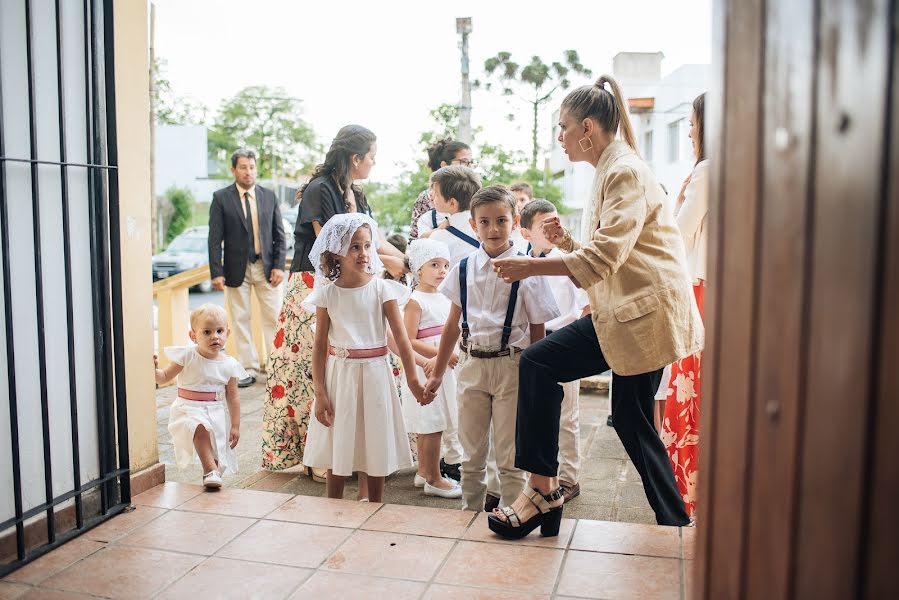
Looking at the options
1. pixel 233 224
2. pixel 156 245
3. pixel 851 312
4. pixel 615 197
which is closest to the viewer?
pixel 851 312

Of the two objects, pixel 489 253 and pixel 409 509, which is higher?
pixel 489 253

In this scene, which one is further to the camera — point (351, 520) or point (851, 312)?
point (351, 520)

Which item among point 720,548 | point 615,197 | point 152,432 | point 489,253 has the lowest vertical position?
point 152,432

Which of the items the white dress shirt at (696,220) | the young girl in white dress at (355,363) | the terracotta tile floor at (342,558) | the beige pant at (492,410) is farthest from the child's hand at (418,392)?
the white dress shirt at (696,220)

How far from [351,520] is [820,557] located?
2.21 metres

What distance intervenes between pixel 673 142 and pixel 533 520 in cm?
2324

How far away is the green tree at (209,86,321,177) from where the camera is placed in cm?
3684

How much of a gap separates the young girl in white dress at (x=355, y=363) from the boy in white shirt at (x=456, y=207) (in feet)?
2.24

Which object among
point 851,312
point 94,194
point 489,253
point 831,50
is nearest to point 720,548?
point 851,312

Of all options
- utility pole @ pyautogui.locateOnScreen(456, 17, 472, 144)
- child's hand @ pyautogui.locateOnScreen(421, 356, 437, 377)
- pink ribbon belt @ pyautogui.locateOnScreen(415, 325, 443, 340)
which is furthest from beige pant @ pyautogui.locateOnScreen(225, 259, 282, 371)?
utility pole @ pyautogui.locateOnScreen(456, 17, 472, 144)

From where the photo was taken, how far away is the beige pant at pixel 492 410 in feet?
10.8

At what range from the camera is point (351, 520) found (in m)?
3.03

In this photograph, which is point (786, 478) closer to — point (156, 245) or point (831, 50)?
point (831, 50)

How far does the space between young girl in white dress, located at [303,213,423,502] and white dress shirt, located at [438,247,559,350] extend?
41 cm
